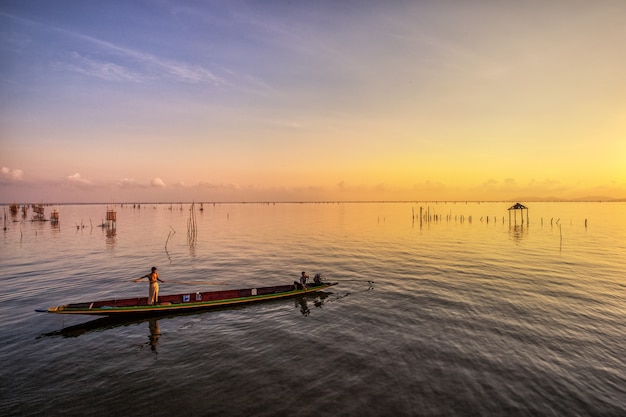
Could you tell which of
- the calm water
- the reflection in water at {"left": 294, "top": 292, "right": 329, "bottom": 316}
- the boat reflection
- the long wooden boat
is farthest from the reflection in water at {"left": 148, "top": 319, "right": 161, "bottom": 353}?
the reflection in water at {"left": 294, "top": 292, "right": 329, "bottom": 316}

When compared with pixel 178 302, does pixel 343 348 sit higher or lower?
lower

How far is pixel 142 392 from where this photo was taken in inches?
471

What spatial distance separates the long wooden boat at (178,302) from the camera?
18.2 meters

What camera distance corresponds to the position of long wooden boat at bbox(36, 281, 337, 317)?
18.2 meters

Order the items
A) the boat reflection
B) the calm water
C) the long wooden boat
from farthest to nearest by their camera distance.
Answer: the long wooden boat < the boat reflection < the calm water

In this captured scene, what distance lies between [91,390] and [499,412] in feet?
49.8

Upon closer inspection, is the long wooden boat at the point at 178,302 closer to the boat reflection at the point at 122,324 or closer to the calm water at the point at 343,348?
the boat reflection at the point at 122,324

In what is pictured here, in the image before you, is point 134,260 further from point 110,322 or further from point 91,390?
point 91,390

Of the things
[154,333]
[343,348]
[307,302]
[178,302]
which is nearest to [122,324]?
[154,333]

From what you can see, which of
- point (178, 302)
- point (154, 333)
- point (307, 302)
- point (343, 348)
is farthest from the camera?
point (307, 302)

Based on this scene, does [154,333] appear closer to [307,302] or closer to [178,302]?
[178,302]

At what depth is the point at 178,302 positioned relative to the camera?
821 inches

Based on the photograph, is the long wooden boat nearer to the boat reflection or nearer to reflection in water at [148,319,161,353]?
the boat reflection

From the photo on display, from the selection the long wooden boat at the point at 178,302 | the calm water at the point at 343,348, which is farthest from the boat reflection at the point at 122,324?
the long wooden boat at the point at 178,302
